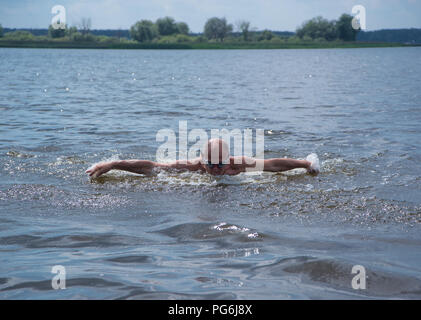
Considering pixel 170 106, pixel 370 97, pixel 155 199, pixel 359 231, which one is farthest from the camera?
pixel 370 97

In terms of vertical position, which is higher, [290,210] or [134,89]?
[134,89]

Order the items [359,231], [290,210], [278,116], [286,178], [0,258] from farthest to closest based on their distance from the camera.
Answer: [278,116] < [286,178] < [290,210] < [359,231] < [0,258]

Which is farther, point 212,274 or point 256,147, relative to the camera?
point 256,147

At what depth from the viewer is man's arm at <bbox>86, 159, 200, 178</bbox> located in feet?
25.5

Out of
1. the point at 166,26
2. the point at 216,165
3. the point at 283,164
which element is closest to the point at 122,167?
the point at 216,165

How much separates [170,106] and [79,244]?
1399 centimetres

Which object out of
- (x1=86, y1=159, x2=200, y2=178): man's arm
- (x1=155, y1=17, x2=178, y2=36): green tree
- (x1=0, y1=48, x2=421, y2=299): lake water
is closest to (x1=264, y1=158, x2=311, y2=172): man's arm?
(x1=0, y1=48, x2=421, y2=299): lake water

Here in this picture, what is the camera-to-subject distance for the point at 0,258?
4387mm

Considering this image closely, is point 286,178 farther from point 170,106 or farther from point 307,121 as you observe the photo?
point 170,106

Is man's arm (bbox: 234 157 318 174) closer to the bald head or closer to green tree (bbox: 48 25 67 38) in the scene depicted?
the bald head

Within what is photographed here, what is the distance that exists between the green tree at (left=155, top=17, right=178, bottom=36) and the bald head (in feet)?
543

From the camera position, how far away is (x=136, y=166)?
7973 mm

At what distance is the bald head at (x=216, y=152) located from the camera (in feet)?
25.3
